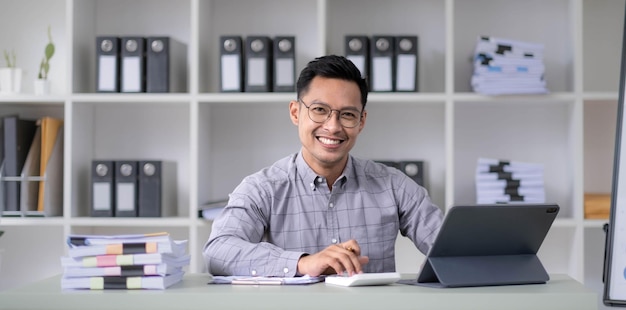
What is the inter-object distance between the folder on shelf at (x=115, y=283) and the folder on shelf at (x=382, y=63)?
181 cm

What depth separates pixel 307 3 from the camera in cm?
362

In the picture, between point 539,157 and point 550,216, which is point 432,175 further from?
point 550,216

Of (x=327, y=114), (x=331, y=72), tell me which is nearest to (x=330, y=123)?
(x=327, y=114)

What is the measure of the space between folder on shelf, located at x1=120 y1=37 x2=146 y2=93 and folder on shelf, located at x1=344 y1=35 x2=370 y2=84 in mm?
832

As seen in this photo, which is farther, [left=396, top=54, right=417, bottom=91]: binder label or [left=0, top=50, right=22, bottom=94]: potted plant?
[left=0, top=50, right=22, bottom=94]: potted plant

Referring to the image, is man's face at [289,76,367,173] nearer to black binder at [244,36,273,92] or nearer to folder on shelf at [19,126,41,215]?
black binder at [244,36,273,92]

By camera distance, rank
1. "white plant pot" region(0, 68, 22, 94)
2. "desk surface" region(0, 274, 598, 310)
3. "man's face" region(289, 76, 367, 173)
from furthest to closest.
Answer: "white plant pot" region(0, 68, 22, 94)
"man's face" region(289, 76, 367, 173)
"desk surface" region(0, 274, 598, 310)

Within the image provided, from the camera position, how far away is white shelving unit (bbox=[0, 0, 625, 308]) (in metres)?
3.51

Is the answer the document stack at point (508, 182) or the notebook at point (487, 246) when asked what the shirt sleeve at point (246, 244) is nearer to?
the notebook at point (487, 246)

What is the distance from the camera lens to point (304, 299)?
1.51 m

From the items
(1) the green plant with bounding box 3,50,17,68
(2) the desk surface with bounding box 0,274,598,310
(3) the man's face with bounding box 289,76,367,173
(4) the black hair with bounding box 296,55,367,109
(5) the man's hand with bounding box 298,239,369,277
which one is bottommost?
(2) the desk surface with bounding box 0,274,598,310

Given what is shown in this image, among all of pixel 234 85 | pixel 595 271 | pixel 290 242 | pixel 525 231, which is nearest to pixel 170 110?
pixel 234 85

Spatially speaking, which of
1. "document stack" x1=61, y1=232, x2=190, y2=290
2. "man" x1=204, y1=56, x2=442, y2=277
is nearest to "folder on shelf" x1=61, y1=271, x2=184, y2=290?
"document stack" x1=61, y1=232, x2=190, y2=290

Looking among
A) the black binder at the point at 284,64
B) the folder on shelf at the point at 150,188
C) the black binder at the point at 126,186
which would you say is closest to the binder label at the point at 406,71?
the black binder at the point at 284,64
